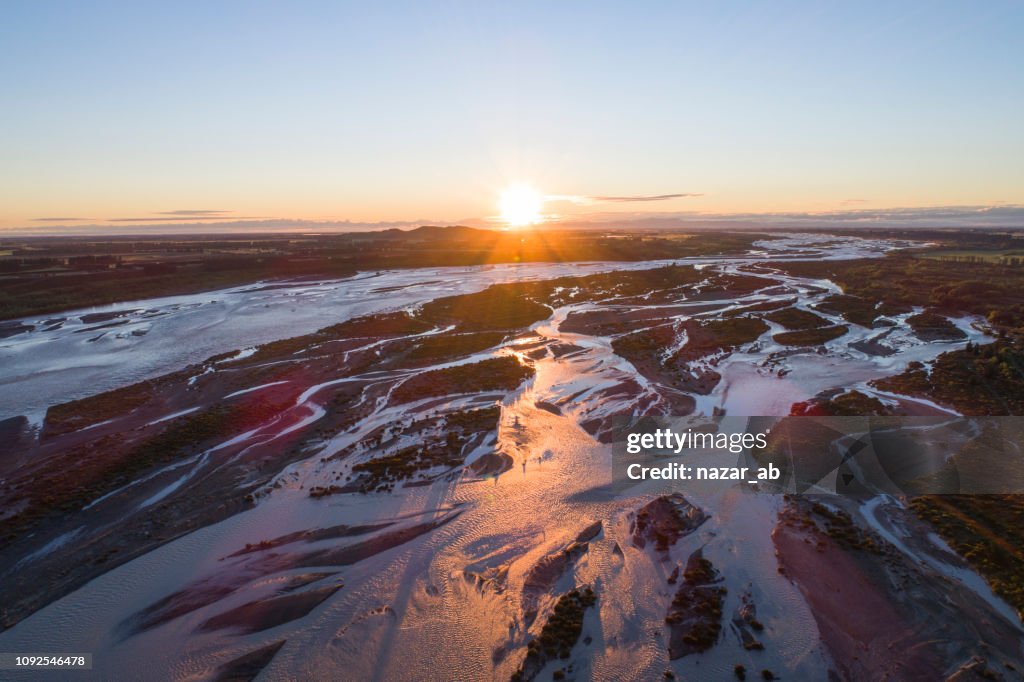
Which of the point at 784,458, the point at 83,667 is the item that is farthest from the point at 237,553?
the point at 784,458

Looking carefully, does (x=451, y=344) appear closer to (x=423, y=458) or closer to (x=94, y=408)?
(x=423, y=458)

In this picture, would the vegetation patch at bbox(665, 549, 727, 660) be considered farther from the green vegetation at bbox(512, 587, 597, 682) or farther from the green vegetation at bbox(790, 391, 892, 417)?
the green vegetation at bbox(790, 391, 892, 417)

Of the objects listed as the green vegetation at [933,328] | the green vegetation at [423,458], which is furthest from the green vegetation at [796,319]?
the green vegetation at [423,458]

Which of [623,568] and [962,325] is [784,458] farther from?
[962,325]

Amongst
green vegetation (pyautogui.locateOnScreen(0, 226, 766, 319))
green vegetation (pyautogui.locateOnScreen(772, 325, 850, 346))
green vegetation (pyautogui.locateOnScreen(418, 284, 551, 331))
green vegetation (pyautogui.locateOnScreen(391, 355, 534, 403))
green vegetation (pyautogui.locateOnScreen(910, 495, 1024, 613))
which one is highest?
green vegetation (pyautogui.locateOnScreen(0, 226, 766, 319))

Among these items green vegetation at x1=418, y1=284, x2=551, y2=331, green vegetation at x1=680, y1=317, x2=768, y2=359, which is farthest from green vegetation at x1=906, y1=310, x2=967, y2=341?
green vegetation at x1=418, y1=284, x2=551, y2=331

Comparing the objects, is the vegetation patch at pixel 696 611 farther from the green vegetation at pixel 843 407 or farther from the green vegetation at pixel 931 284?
the green vegetation at pixel 931 284

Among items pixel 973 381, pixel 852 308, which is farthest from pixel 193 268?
pixel 973 381
